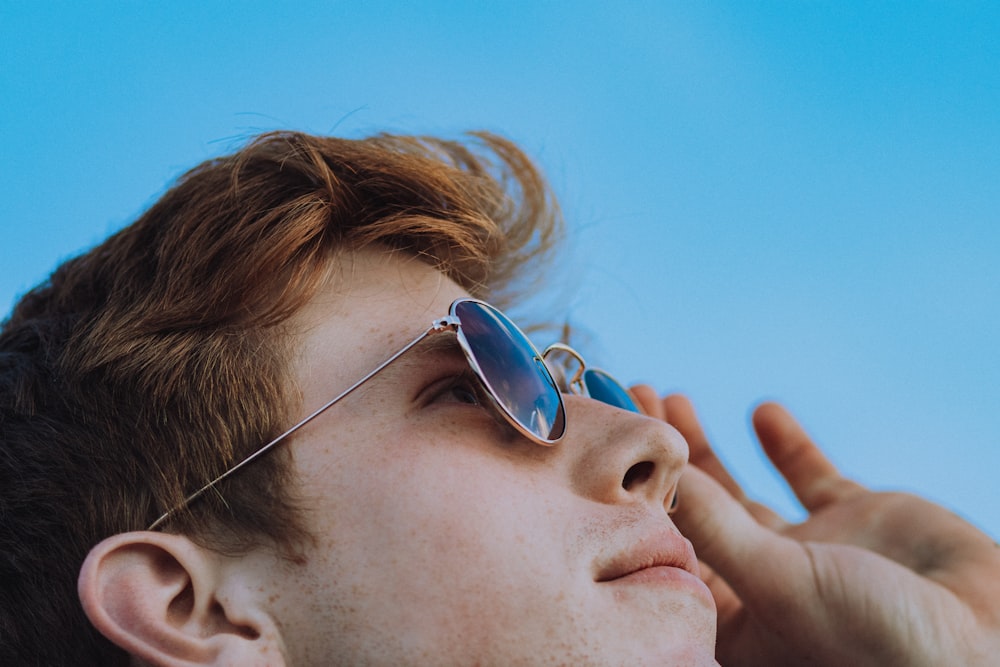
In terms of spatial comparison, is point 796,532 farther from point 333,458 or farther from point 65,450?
point 65,450

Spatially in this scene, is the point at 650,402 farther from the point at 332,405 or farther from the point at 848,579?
the point at 332,405

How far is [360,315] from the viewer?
234cm

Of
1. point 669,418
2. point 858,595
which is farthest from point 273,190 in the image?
point 858,595

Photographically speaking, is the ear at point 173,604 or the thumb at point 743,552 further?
the thumb at point 743,552

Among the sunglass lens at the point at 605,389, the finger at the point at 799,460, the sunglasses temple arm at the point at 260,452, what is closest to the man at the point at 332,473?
the sunglasses temple arm at the point at 260,452

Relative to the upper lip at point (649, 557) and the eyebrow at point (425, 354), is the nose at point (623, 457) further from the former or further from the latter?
the eyebrow at point (425, 354)

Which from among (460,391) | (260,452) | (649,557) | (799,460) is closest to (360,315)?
(460,391)

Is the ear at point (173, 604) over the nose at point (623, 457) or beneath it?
beneath

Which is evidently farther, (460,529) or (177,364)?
(177,364)

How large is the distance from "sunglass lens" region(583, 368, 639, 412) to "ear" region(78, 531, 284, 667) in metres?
1.57

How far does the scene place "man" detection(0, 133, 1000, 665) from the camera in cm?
193

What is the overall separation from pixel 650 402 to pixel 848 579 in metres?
1.28

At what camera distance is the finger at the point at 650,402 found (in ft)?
12.6

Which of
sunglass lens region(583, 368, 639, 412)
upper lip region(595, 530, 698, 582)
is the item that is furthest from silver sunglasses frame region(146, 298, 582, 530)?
sunglass lens region(583, 368, 639, 412)
